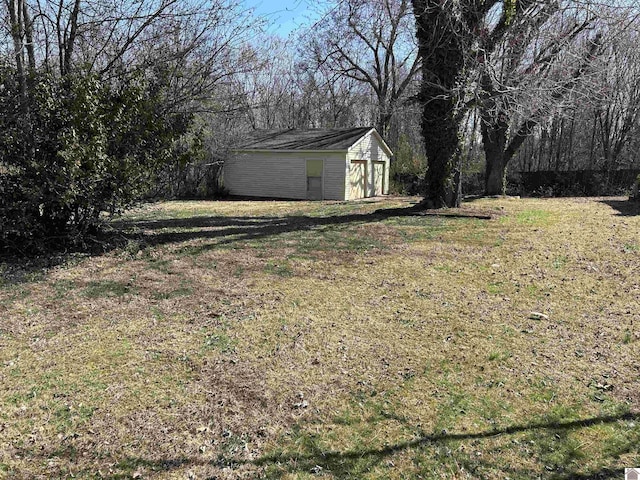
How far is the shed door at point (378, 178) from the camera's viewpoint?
22234mm

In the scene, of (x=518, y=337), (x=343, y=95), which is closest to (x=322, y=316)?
(x=518, y=337)

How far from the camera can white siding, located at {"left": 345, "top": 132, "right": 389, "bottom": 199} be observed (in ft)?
65.7

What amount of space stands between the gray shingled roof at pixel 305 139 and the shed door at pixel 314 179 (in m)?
0.71

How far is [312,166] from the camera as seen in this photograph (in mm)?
20375

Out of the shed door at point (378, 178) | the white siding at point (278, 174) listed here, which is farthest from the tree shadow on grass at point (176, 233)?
the shed door at point (378, 178)

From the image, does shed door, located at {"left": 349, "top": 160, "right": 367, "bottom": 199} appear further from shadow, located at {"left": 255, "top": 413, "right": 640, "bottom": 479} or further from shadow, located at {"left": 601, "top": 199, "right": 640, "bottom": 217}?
shadow, located at {"left": 255, "top": 413, "right": 640, "bottom": 479}

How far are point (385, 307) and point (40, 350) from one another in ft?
11.2

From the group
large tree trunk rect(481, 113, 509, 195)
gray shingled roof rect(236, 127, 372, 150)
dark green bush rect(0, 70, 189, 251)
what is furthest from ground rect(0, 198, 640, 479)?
gray shingled roof rect(236, 127, 372, 150)

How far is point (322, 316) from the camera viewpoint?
189 inches

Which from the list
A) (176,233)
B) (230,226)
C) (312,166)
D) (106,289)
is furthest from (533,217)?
(312,166)

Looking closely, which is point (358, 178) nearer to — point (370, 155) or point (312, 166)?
point (370, 155)

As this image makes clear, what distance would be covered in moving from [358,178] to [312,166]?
221 cm

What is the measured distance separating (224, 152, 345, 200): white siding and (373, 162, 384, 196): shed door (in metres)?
3.06

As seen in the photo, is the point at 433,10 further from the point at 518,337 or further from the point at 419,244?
the point at 518,337
